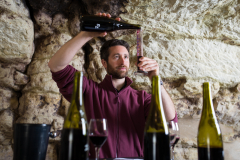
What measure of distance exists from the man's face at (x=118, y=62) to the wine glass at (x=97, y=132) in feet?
2.91

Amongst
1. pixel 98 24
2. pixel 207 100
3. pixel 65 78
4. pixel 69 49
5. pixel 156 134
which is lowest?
pixel 156 134

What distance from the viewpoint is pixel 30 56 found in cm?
168

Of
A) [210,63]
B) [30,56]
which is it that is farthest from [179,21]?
[30,56]

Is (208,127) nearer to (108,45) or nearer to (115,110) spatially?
(115,110)

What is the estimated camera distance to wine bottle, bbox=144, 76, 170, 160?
55 centimetres

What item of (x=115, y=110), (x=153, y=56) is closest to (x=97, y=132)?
(x=115, y=110)

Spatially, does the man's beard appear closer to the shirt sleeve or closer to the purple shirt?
the purple shirt

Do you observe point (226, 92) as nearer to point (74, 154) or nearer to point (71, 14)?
point (71, 14)

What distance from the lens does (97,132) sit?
0.62 meters

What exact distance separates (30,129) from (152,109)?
48 centimetres

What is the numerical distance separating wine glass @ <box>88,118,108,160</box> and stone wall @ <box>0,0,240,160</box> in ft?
3.69

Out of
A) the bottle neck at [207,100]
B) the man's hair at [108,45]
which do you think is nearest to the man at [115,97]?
the man's hair at [108,45]

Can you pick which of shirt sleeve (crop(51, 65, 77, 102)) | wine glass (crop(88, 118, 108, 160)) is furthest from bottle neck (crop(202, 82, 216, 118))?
shirt sleeve (crop(51, 65, 77, 102))

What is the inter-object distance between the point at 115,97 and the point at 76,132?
2.94 feet
